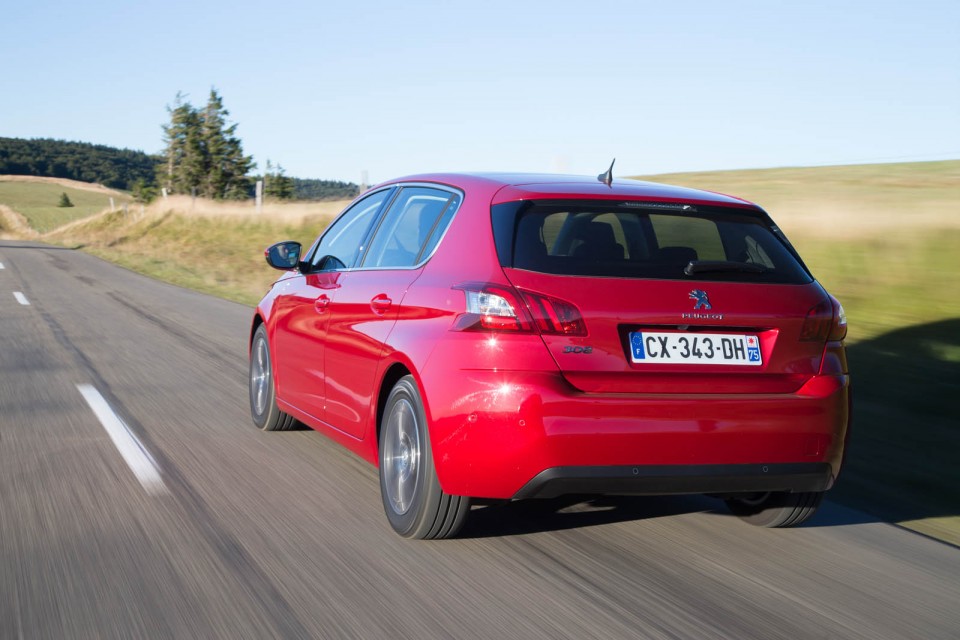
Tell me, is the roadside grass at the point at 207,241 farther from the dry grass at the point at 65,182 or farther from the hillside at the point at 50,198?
the dry grass at the point at 65,182

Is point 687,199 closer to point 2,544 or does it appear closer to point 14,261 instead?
point 2,544

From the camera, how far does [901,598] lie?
3.97 metres

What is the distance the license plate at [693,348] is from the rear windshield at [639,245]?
25 cm

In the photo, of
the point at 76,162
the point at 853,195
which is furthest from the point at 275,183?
the point at 853,195

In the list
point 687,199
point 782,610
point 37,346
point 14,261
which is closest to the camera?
point 782,610

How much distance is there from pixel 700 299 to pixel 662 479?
72 centimetres

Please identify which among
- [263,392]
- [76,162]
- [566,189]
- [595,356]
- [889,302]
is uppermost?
[566,189]

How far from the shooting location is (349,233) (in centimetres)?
602

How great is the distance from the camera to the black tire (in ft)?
22.3

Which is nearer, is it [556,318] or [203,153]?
[556,318]

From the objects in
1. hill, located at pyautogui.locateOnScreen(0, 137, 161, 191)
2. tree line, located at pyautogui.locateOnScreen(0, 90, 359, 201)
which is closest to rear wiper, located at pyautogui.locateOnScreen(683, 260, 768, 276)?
tree line, located at pyautogui.locateOnScreen(0, 90, 359, 201)

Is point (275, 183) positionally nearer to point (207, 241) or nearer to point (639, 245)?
point (207, 241)

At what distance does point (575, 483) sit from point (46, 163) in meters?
137

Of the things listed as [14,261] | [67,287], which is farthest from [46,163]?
[67,287]
